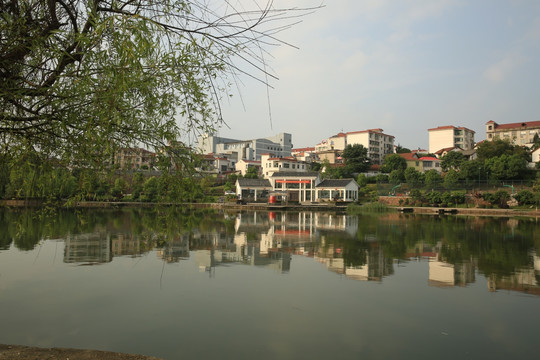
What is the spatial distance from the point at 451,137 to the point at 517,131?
9975 mm

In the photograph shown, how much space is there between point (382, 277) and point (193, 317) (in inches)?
179

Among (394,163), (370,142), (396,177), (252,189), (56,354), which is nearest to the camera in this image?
(56,354)

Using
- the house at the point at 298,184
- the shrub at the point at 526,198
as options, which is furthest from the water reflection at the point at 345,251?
the house at the point at 298,184

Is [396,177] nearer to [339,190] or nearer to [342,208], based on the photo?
[339,190]

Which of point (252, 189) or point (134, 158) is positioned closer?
point (134, 158)

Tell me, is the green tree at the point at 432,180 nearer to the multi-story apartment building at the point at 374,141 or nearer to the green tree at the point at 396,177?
the green tree at the point at 396,177

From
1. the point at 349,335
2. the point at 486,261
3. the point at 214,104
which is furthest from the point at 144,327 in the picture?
the point at 486,261

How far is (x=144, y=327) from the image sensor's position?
16.7 feet

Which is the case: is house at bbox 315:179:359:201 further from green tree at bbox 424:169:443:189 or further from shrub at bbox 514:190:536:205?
shrub at bbox 514:190:536:205

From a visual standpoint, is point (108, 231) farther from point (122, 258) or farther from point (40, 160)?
point (40, 160)

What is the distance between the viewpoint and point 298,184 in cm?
4478

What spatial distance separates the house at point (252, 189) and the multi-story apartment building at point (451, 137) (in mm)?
36590

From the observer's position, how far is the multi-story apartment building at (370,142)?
6300cm

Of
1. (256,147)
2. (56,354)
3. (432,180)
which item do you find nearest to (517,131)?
(432,180)
